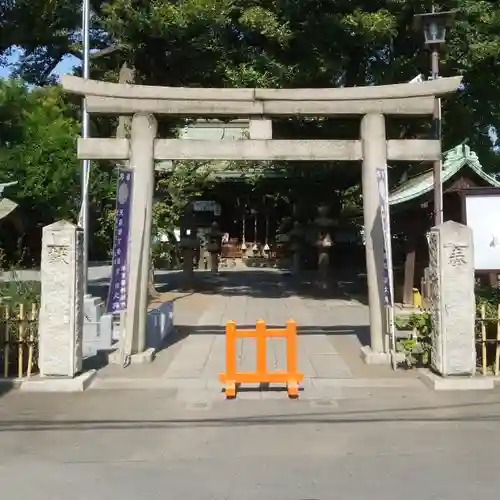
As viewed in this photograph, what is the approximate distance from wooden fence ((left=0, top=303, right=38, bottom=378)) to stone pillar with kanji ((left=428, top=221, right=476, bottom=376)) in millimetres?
5259

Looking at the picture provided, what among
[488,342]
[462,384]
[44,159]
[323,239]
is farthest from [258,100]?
[44,159]

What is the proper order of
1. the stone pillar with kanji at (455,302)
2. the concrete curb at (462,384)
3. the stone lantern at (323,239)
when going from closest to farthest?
the concrete curb at (462,384)
the stone pillar with kanji at (455,302)
the stone lantern at (323,239)

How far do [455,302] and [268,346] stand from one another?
402 centimetres

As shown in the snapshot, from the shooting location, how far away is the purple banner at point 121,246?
383 inches

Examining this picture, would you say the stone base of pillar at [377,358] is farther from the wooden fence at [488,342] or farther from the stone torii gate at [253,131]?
the wooden fence at [488,342]

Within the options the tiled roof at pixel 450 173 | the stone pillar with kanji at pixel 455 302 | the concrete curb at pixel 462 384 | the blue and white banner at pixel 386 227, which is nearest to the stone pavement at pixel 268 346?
the concrete curb at pixel 462 384

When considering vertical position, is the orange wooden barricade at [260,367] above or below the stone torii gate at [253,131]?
below

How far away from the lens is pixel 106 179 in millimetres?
29906

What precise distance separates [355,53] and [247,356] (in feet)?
32.1

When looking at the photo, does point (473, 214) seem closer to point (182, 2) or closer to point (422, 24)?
point (422, 24)

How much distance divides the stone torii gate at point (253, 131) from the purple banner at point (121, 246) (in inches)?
10.1

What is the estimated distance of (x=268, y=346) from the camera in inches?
466

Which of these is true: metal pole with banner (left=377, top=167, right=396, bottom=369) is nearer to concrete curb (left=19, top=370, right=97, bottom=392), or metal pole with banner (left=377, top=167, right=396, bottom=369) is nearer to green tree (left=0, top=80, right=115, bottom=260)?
concrete curb (left=19, top=370, right=97, bottom=392)

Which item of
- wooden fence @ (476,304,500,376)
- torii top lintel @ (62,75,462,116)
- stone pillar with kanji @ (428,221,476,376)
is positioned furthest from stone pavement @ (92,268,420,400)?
torii top lintel @ (62,75,462,116)
